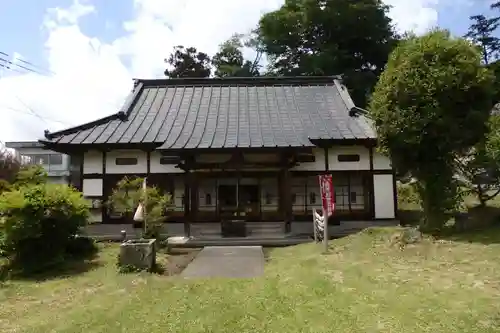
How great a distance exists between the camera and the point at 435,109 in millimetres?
10039

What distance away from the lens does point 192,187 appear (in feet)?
52.0

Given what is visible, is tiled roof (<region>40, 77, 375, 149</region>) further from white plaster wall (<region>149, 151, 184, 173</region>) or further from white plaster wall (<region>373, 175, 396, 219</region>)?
white plaster wall (<region>373, 175, 396, 219</region>)

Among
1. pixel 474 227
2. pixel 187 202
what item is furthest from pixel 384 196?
pixel 187 202

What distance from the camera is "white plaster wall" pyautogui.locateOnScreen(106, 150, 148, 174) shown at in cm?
1634

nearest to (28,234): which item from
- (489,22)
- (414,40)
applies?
(414,40)

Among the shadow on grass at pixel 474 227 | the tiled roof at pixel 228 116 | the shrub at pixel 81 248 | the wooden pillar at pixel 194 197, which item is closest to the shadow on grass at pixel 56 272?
the shrub at pixel 81 248

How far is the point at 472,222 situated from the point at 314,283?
6.03 meters

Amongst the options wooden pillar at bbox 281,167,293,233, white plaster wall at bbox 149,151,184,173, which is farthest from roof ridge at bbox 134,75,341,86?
wooden pillar at bbox 281,167,293,233

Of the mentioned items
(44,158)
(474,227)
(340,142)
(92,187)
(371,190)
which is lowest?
(474,227)

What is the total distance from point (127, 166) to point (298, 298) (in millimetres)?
11774

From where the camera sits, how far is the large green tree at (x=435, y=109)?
10.1 meters

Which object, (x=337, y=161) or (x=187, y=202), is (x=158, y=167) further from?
(x=337, y=161)

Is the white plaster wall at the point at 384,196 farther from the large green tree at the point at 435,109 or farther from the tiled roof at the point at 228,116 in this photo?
the large green tree at the point at 435,109

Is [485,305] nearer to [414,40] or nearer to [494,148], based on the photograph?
[494,148]
